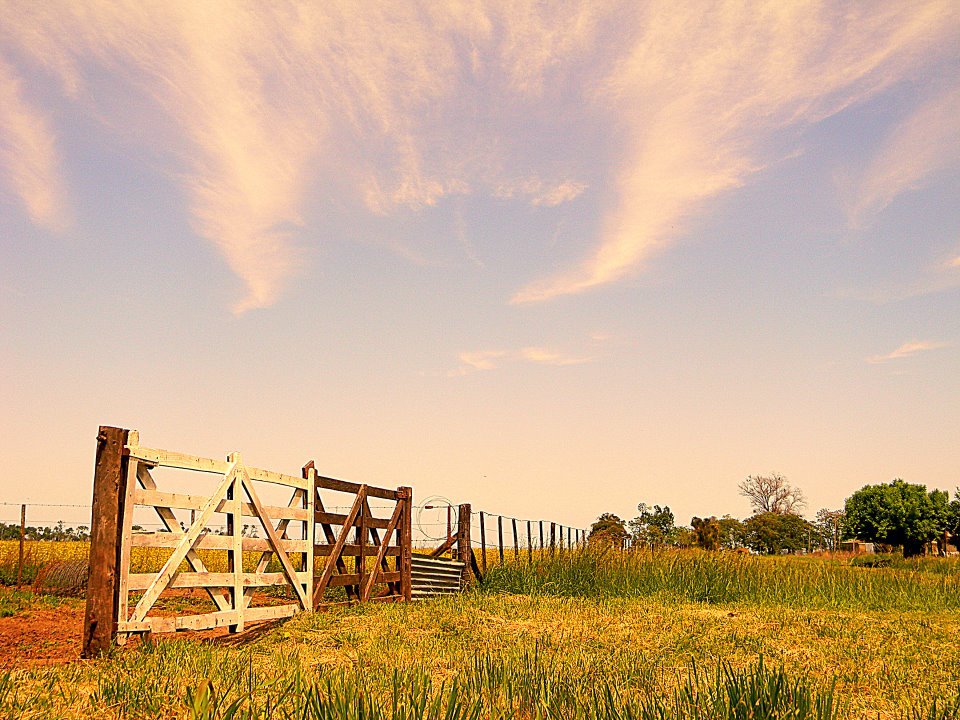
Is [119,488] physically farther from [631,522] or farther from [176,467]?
[631,522]

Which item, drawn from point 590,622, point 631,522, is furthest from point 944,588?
point 631,522

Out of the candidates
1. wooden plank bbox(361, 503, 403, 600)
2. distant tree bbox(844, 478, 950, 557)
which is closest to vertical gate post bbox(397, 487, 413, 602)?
wooden plank bbox(361, 503, 403, 600)

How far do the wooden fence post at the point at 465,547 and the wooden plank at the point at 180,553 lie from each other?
8.19 m

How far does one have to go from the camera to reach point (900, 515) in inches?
2665

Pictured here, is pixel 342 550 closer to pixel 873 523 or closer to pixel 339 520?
pixel 339 520

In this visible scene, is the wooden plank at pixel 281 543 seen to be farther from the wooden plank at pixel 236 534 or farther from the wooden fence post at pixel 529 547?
the wooden fence post at pixel 529 547

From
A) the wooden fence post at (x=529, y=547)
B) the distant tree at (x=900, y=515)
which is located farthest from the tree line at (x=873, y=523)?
the wooden fence post at (x=529, y=547)

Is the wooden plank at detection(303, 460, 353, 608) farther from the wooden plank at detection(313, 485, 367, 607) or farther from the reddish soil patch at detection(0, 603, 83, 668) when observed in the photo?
the reddish soil patch at detection(0, 603, 83, 668)

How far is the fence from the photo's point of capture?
31.9ft

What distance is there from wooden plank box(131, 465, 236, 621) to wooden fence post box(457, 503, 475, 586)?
322 inches

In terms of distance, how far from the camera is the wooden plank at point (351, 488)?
46.2ft

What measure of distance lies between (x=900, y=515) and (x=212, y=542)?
6755cm

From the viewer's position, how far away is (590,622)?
12.2 meters

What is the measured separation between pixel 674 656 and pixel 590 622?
3059 mm
